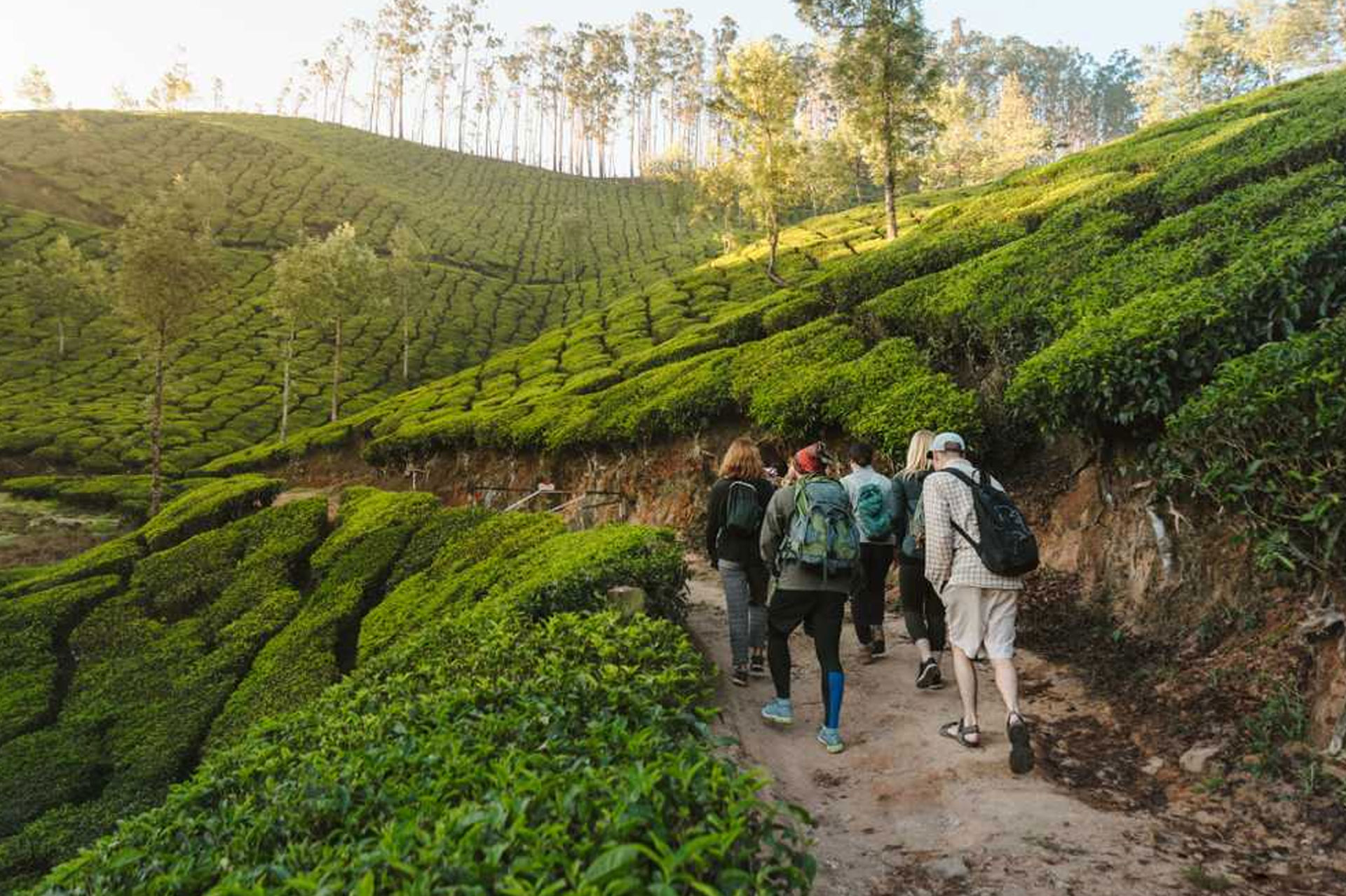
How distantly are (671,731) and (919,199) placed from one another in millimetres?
Answer: 54022

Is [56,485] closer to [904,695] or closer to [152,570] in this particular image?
[152,570]

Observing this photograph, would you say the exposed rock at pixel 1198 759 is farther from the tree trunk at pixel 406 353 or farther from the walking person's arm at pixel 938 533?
the tree trunk at pixel 406 353

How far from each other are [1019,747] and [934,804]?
0.75 metres

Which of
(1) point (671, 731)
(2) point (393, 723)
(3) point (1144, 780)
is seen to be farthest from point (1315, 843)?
(2) point (393, 723)

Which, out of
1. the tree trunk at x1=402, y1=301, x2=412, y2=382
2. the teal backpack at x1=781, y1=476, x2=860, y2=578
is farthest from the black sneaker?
the tree trunk at x1=402, y1=301, x2=412, y2=382

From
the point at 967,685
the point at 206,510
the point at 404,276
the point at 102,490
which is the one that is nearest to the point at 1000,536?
the point at 967,685

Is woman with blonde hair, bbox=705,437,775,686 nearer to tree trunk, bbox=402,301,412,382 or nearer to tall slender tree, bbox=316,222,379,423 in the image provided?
tall slender tree, bbox=316,222,379,423

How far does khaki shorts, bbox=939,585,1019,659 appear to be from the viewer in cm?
507

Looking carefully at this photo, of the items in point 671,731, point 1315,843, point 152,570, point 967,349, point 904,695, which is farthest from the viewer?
point 152,570

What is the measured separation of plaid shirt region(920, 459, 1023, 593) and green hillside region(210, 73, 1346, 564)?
2.85 metres

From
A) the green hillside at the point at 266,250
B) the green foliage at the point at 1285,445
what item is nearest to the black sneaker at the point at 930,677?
the green foliage at the point at 1285,445

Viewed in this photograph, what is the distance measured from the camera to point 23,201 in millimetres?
53844

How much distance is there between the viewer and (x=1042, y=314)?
33.2ft

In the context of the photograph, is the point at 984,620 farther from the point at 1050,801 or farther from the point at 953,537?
the point at 1050,801
